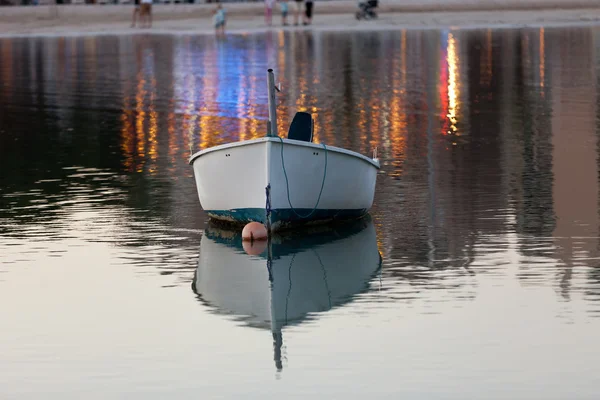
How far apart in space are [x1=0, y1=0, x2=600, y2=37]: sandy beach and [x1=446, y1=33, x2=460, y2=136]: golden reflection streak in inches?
746

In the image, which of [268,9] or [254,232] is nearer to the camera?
[254,232]

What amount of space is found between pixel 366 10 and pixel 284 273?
67.1 m

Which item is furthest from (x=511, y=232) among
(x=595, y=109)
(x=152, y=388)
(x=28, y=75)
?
(x=28, y=75)

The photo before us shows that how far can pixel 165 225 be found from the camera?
1820 centimetres

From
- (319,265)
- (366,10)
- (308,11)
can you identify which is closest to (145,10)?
(308,11)

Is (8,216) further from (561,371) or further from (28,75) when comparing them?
(28,75)

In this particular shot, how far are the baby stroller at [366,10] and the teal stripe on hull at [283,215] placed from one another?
62.7 m

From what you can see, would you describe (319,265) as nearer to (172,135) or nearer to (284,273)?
(284,273)

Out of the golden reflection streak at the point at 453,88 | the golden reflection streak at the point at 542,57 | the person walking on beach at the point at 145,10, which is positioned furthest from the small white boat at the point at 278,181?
the person walking on beach at the point at 145,10

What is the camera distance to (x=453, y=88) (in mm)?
39469

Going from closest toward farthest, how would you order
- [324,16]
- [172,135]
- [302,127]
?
[302,127], [172,135], [324,16]

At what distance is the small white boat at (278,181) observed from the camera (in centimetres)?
1742

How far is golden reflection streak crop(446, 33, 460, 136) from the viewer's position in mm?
30727

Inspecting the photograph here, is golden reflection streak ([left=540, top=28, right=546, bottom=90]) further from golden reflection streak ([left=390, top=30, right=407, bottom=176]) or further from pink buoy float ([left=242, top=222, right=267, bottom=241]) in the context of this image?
pink buoy float ([left=242, top=222, right=267, bottom=241])
